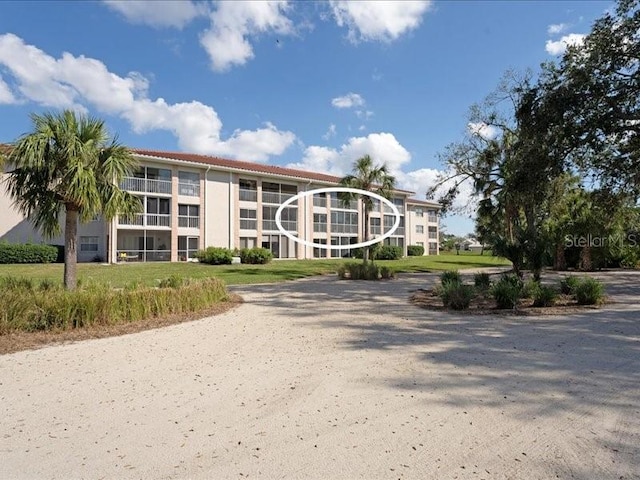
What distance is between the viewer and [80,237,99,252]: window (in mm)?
32625

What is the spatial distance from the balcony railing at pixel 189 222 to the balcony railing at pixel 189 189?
76.9 inches

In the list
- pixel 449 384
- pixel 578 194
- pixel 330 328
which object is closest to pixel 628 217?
pixel 578 194

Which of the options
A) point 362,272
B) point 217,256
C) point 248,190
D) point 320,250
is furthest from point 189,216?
point 362,272

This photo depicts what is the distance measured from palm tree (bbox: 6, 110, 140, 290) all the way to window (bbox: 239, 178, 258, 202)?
90.4ft

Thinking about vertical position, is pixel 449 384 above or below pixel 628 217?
below

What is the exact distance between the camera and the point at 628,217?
2745cm

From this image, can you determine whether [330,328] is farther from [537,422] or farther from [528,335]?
[537,422]

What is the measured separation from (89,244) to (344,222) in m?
25.4

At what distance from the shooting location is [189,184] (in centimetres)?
3509

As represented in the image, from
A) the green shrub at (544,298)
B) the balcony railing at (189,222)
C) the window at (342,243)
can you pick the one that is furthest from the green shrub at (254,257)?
the green shrub at (544,298)

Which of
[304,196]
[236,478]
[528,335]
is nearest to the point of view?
[236,478]

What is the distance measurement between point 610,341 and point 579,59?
11.7m

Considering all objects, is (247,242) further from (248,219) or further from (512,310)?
(512,310)

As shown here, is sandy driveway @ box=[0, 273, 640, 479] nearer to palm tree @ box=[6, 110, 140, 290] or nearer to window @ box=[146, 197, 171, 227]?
palm tree @ box=[6, 110, 140, 290]
